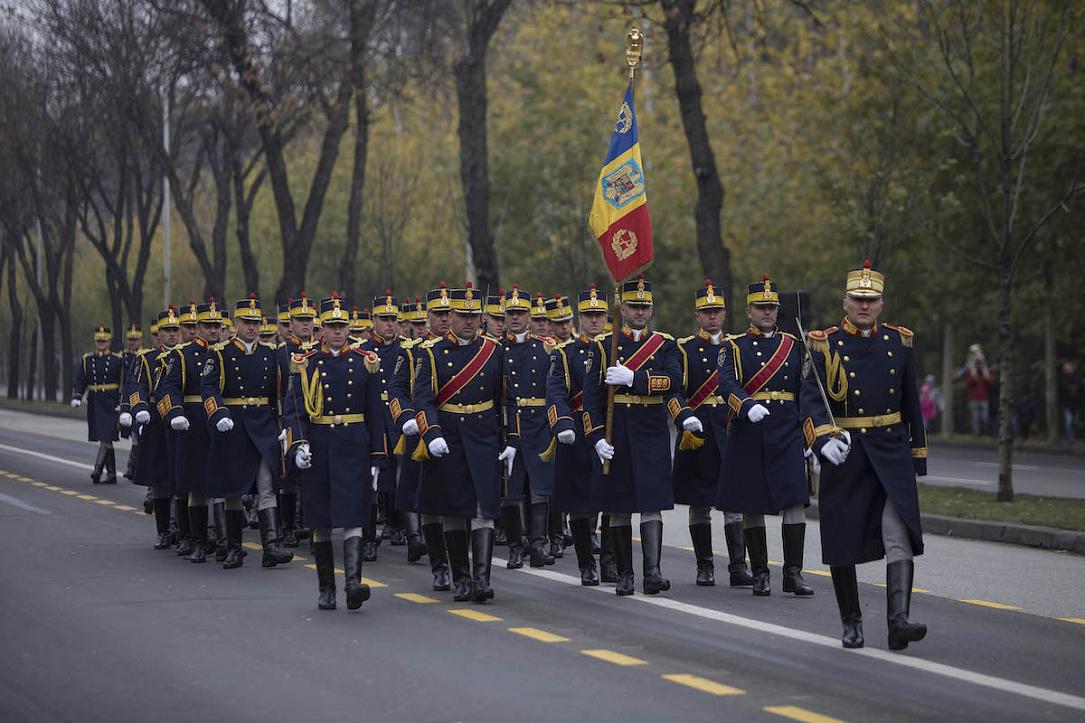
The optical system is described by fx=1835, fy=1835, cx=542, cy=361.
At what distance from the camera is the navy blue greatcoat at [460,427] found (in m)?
13.0

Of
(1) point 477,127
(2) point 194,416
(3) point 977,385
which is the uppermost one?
(1) point 477,127

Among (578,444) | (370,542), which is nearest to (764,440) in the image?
(578,444)

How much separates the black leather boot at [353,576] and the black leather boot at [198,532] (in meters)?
3.50

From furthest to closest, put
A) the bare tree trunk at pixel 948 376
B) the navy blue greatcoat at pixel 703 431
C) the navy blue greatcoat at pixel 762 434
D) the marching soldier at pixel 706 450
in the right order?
the bare tree trunk at pixel 948 376
the navy blue greatcoat at pixel 703 431
the marching soldier at pixel 706 450
the navy blue greatcoat at pixel 762 434

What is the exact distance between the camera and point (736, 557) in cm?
1398

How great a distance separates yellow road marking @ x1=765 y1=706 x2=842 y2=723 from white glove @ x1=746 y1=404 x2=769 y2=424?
426 centimetres

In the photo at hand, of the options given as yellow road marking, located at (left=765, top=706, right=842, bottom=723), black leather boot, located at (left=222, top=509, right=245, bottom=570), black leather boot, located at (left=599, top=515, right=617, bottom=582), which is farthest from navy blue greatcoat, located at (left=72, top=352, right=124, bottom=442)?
yellow road marking, located at (left=765, top=706, right=842, bottom=723)

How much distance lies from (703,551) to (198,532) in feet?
15.5

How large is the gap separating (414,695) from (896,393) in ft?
11.8

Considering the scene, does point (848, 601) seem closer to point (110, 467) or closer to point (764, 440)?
point (764, 440)

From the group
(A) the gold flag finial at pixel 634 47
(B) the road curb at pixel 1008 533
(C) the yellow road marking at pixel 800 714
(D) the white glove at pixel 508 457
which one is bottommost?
(C) the yellow road marking at pixel 800 714

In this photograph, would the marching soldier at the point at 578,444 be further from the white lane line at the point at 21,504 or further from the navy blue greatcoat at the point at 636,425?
the white lane line at the point at 21,504

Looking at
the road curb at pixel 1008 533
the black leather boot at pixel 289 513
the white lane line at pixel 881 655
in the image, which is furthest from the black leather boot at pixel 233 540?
the road curb at pixel 1008 533

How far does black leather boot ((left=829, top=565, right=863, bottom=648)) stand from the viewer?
10.9 metres
